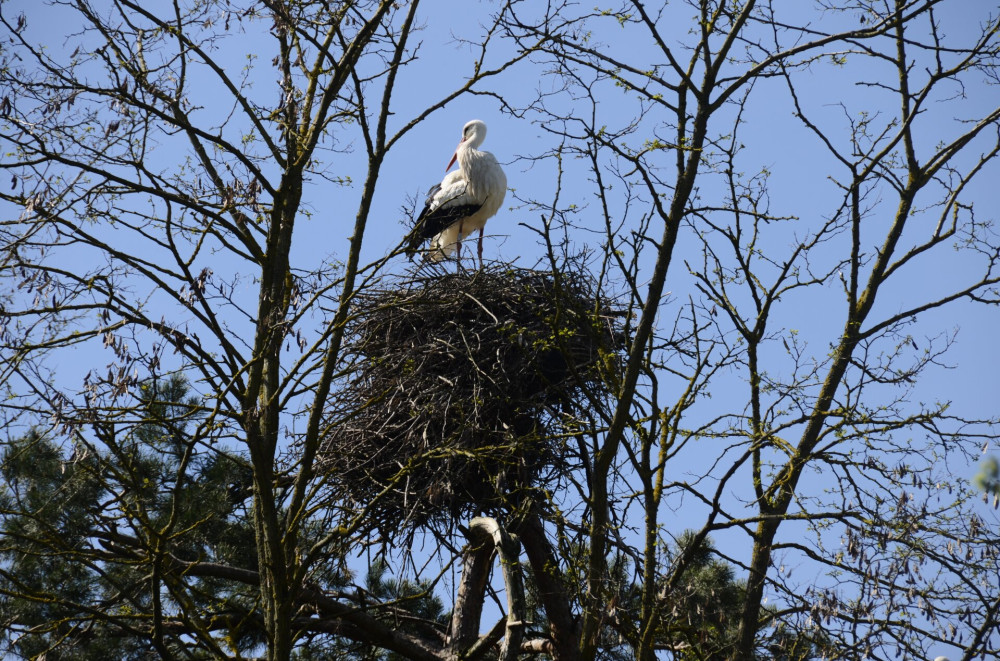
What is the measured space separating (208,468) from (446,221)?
3.47 metres

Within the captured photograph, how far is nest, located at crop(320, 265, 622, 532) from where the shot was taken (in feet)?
19.9

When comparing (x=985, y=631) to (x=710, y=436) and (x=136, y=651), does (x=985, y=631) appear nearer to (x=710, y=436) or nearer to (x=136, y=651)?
(x=710, y=436)

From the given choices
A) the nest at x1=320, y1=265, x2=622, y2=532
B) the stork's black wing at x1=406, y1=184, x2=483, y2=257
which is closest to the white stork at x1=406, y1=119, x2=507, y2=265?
the stork's black wing at x1=406, y1=184, x2=483, y2=257

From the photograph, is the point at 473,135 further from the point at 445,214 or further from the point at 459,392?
the point at 459,392

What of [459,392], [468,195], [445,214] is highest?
[468,195]

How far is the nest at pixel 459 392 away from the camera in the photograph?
6051 mm

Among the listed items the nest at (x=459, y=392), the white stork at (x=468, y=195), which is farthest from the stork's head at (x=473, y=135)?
the nest at (x=459, y=392)

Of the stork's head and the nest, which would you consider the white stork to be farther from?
the nest

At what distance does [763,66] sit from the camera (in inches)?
183

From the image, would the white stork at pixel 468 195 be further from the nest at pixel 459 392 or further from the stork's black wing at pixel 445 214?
the nest at pixel 459 392

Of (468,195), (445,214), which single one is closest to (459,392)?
(445,214)

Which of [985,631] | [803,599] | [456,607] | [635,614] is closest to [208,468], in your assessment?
[456,607]

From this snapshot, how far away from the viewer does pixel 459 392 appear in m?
6.39

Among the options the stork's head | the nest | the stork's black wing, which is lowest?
the nest
